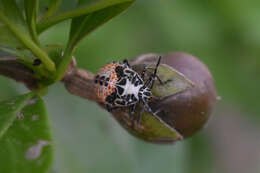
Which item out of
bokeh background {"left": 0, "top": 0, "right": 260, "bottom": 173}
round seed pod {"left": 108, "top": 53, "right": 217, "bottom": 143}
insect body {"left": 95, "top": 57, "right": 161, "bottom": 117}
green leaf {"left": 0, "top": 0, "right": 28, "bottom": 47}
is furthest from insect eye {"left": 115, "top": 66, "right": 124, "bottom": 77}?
bokeh background {"left": 0, "top": 0, "right": 260, "bottom": 173}

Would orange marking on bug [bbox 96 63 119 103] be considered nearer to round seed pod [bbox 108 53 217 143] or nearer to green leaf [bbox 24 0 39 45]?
round seed pod [bbox 108 53 217 143]

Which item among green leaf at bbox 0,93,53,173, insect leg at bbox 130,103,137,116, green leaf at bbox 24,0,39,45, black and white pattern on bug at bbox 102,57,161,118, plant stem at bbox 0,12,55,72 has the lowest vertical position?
green leaf at bbox 0,93,53,173

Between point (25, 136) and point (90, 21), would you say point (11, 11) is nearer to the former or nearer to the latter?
point (90, 21)

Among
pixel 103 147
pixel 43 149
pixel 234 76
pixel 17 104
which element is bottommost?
pixel 103 147

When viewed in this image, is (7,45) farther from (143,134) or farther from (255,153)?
(255,153)

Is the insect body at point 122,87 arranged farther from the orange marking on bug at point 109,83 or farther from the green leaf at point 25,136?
the green leaf at point 25,136

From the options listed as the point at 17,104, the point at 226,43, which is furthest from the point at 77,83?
the point at 226,43

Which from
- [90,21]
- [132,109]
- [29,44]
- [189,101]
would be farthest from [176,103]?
[29,44]
